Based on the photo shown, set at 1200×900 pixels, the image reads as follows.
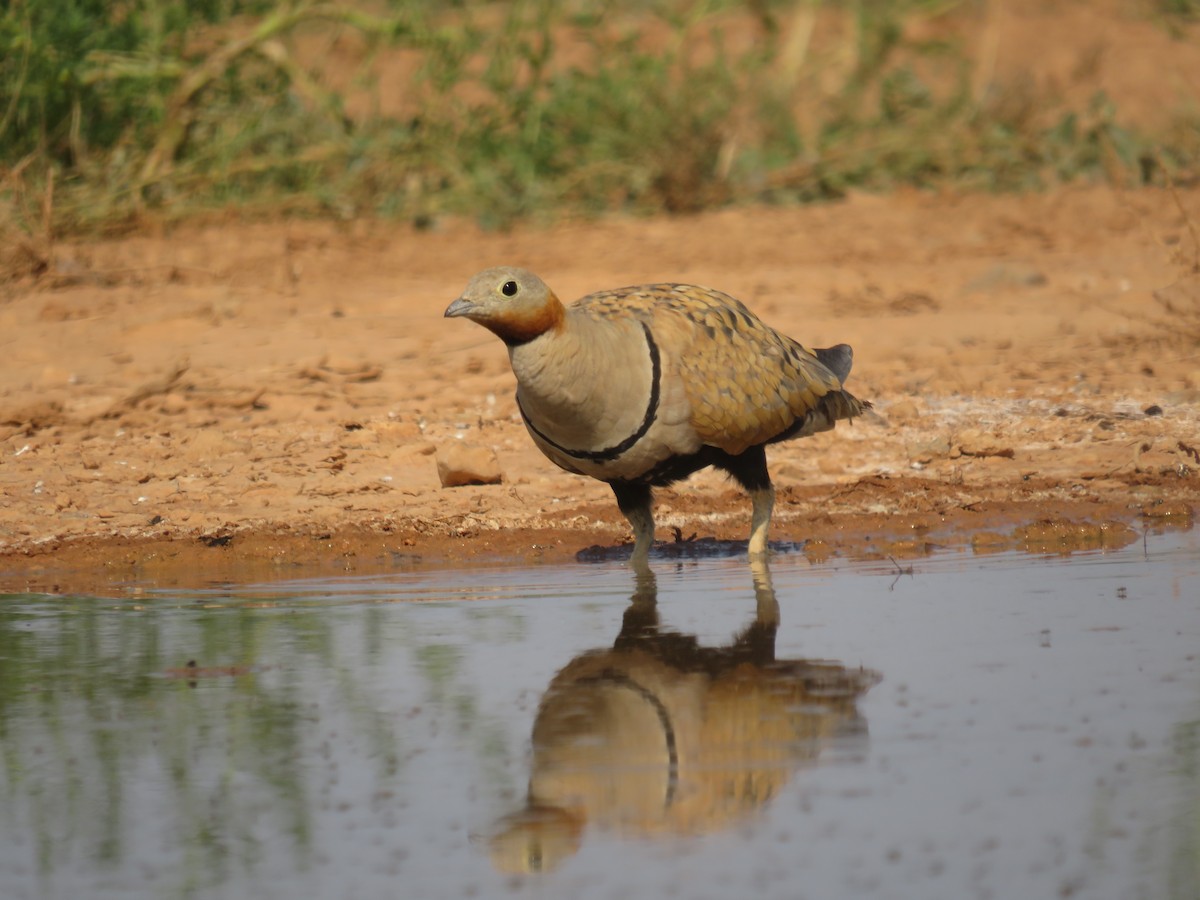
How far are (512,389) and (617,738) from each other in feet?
18.5

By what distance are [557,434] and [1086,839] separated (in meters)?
3.15

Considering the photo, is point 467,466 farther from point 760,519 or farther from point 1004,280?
point 1004,280

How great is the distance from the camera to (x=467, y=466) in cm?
830

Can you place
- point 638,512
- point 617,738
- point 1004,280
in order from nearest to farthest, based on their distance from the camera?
point 617,738
point 638,512
point 1004,280

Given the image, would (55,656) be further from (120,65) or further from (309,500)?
(120,65)

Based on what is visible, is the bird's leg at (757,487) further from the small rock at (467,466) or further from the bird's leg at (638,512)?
the small rock at (467,466)

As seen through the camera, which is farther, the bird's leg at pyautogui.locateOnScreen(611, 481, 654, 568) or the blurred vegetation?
the blurred vegetation

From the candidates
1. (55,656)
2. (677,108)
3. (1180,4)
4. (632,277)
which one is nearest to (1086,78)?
(1180,4)

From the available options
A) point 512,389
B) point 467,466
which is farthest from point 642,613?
point 512,389

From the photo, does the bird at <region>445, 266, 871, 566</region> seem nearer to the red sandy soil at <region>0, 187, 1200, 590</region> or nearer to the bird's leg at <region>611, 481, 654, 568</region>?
the bird's leg at <region>611, 481, 654, 568</region>

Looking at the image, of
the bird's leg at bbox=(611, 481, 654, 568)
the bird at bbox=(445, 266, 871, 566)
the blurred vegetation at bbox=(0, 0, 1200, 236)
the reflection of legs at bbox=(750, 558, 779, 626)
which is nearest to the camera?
the reflection of legs at bbox=(750, 558, 779, 626)

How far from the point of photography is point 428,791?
Result: 4047mm

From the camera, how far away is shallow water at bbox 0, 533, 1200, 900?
11.7 ft

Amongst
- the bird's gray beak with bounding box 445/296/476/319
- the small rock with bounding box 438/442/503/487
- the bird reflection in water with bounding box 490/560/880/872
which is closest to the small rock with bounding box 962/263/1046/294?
the small rock with bounding box 438/442/503/487
